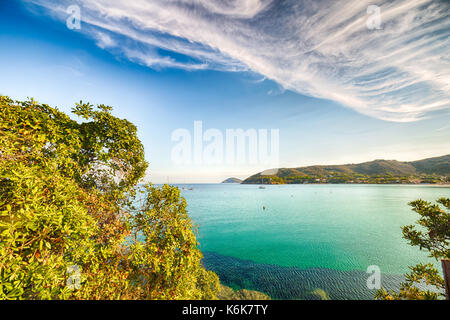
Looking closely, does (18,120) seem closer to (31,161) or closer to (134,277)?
(31,161)

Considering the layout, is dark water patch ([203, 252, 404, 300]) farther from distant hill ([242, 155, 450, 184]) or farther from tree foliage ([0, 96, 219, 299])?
distant hill ([242, 155, 450, 184])

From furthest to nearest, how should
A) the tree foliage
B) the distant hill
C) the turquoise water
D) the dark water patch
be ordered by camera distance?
1. the distant hill
2. the turquoise water
3. the dark water patch
4. the tree foliage

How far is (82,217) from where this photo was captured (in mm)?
4301

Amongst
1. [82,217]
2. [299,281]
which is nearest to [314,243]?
[299,281]

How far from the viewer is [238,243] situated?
29.6m

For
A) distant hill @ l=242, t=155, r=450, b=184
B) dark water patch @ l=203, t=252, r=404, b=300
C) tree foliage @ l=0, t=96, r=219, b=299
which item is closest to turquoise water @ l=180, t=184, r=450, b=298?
dark water patch @ l=203, t=252, r=404, b=300

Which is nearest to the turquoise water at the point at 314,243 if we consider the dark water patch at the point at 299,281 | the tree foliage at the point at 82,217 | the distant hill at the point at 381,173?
the dark water patch at the point at 299,281

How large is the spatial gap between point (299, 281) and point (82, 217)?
21702 millimetres

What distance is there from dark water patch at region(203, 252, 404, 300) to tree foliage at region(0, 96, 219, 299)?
1445cm

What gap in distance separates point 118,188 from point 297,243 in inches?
1225

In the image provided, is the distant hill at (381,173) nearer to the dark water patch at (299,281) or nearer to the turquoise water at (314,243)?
the turquoise water at (314,243)

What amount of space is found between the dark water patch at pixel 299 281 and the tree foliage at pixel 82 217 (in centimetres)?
1445

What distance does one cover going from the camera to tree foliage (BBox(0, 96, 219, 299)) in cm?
356
